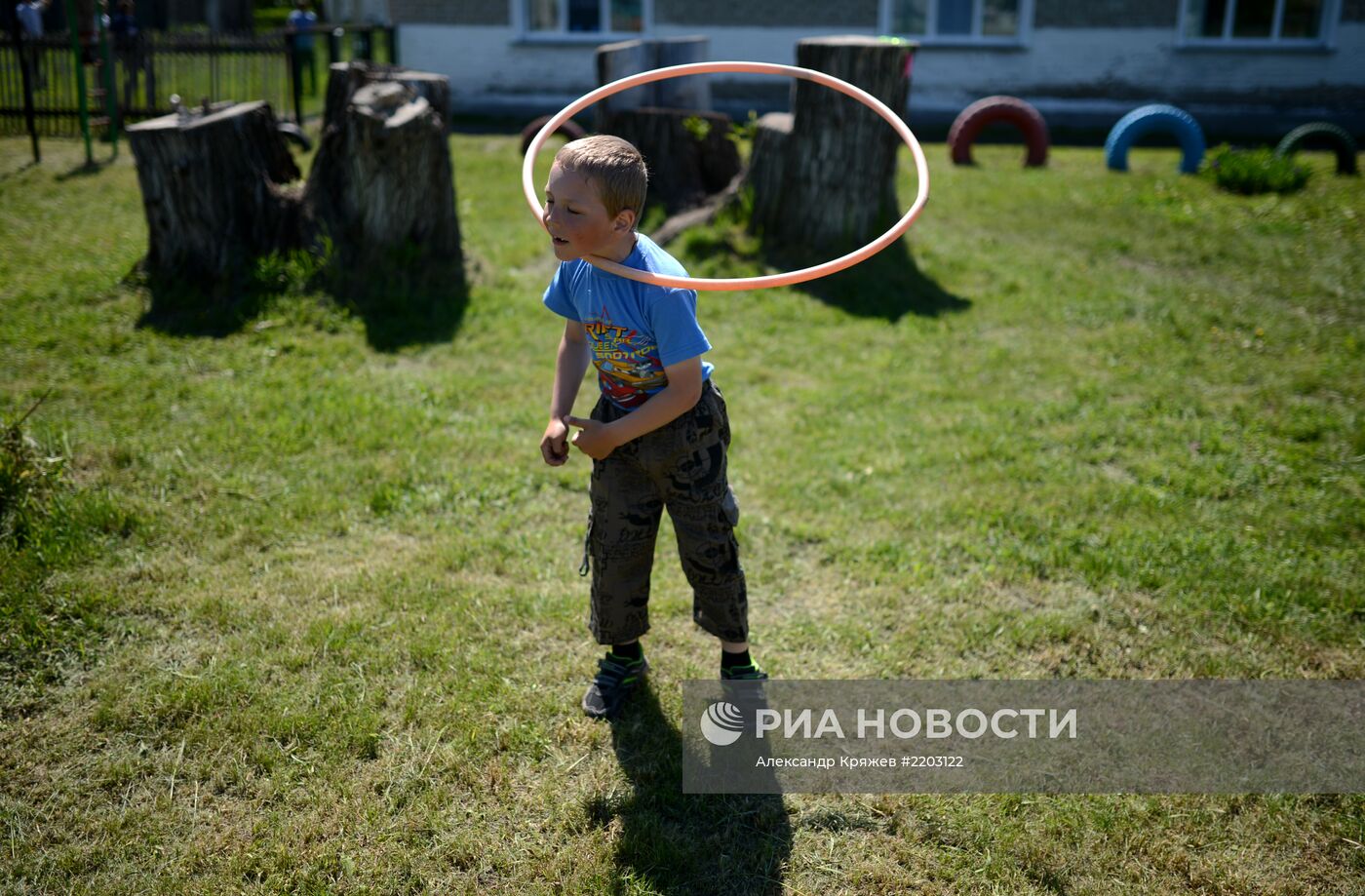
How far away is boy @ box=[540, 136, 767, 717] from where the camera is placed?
2566mm

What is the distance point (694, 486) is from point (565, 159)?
3.19 ft

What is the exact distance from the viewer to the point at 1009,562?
160 inches

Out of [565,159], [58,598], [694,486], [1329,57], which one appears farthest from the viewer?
[1329,57]

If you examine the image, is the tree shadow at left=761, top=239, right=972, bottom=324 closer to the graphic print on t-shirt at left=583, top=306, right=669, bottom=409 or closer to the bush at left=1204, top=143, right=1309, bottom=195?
the graphic print on t-shirt at left=583, top=306, right=669, bottom=409

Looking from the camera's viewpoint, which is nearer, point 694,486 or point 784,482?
point 694,486

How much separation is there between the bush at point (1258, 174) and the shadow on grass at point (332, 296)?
26.5 feet

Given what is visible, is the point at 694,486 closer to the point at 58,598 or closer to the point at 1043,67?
the point at 58,598

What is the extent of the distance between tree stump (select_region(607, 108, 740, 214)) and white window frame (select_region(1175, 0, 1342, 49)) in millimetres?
10232

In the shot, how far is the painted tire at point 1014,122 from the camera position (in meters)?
12.0

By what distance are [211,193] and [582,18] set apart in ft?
38.5

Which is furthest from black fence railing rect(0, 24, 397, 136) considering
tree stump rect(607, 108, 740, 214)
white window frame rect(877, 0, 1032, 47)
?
white window frame rect(877, 0, 1032, 47)

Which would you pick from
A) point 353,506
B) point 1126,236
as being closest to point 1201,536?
point 353,506

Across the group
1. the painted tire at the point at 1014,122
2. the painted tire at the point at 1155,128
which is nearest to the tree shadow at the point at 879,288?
the painted tire at the point at 1014,122

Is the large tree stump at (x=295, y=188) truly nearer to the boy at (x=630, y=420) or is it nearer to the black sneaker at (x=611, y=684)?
the boy at (x=630, y=420)
